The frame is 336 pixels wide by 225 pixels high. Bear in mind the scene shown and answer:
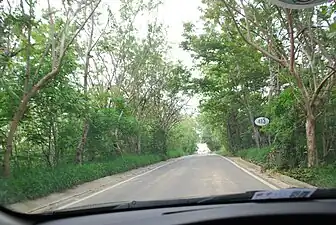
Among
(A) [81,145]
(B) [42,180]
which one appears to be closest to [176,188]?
(B) [42,180]

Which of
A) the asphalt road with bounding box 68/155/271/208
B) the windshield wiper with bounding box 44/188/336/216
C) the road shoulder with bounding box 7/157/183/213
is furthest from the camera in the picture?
the asphalt road with bounding box 68/155/271/208

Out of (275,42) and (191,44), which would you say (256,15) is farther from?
(191,44)

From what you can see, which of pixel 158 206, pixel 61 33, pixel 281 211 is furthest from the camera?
pixel 61 33

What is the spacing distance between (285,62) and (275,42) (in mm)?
1608

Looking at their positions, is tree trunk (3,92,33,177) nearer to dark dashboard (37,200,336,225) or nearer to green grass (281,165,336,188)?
green grass (281,165,336,188)

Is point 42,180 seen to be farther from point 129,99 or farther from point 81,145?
point 129,99

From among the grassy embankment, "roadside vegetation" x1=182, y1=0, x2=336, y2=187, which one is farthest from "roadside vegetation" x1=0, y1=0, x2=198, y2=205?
"roadside vegetation" x1=182, y1=0, x2=336, y2=187

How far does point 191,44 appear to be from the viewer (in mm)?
27594

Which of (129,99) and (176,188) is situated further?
(129,99)

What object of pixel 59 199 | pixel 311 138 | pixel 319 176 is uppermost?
pixel 311 138

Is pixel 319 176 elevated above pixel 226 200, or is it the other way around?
pixel 226 200

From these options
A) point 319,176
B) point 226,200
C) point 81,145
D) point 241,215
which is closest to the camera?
point 241,215

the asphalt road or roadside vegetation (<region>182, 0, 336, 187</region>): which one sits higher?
roadside vegetation (<region>182, 0, 336, 187</region>)

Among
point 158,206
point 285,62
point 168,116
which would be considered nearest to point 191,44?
point 285,62
